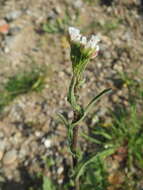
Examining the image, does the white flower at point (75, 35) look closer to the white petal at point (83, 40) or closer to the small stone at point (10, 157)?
the white petal at point (83, 40)

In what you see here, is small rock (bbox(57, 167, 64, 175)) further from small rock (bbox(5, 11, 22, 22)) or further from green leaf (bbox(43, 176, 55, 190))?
small rock (bbox(5, 11, 22, 22))

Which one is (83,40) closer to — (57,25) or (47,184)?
(47,184)

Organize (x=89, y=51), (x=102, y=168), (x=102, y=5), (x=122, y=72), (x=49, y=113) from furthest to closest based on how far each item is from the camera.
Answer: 1. (x=102, y=5)
2. (x=122, y=72)
3. (x=49, y=113)
4. (x=102, y=168)
5. (x=89, y=51)

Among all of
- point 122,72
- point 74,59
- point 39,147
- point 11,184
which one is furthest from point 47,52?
point 74,59

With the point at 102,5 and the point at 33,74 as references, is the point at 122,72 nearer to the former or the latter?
the point at 33,74

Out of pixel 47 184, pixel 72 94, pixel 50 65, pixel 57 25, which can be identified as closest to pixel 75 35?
pixel 72 94

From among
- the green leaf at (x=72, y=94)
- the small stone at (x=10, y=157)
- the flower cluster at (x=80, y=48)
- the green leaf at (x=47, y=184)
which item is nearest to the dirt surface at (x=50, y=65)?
the small stone at (x=10, y=157)
